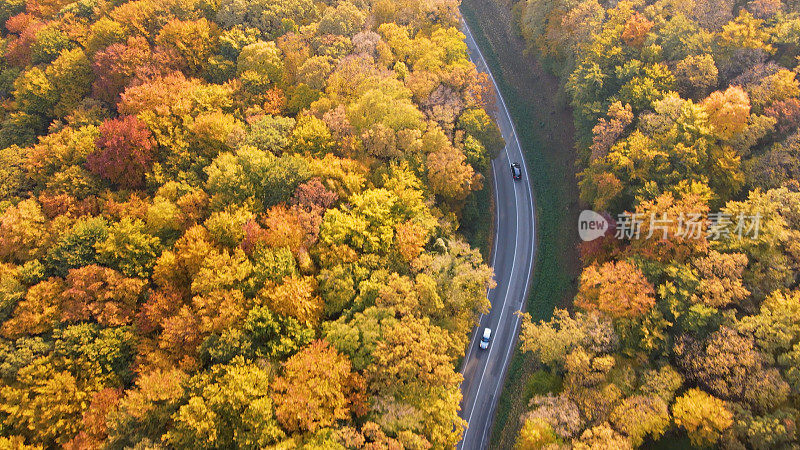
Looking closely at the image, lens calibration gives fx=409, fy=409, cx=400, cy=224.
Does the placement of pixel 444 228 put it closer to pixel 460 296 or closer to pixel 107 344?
pixel 460 296

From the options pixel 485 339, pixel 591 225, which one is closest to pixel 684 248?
pixel 591 225

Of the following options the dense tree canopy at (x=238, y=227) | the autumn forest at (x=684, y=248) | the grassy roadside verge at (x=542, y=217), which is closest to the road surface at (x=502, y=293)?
the grassy roadside verge at (x=542, y=217)

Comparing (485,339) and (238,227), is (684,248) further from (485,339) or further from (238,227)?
(238,227)

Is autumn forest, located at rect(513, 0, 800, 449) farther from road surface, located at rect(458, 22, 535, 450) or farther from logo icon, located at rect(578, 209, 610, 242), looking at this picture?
road surface, located at rect(458, 22, 535, 450)

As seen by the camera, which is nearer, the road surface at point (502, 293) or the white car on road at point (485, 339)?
the road surface at point (502, 293)

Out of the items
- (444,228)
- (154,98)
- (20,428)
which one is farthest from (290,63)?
(20,428)

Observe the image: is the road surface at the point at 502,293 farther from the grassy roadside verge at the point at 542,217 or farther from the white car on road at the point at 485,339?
the grassy roadside verge at the point at 542,217

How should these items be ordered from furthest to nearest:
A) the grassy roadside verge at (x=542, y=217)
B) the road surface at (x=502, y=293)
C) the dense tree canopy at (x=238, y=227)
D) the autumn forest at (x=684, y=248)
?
the road surface at (x=502, y=293), the grassy roadside verge at (x=542, y=217), the dense tree canopy at (x=238, y=227), the autumn forest at (x=684, y=248)
